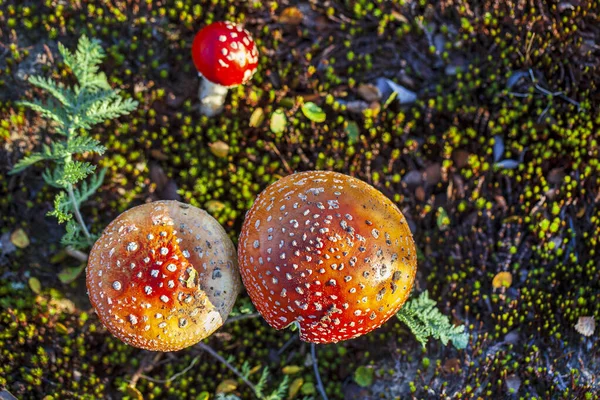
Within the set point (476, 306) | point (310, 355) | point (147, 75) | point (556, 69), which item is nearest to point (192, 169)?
point (147, 75)

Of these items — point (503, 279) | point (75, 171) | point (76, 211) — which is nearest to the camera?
point (75, 171)

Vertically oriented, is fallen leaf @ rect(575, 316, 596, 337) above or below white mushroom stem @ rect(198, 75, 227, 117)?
below

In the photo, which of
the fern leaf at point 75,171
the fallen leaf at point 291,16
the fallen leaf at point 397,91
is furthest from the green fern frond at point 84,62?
the fallen leaf at point 397,91

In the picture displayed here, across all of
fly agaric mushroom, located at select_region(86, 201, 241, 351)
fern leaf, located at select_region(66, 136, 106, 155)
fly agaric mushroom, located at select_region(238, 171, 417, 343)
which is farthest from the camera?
fern leaf, located at select_region(66, 136, 106, 155)

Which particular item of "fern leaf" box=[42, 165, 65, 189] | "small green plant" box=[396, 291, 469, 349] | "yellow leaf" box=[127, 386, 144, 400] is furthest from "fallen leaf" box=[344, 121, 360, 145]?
"yellow leaf" box=[127, 386, 144, 400]

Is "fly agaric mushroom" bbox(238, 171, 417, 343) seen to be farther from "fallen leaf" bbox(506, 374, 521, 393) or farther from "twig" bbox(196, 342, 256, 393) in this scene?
"fallen leaf" bbox(506, 374, 521, 393)

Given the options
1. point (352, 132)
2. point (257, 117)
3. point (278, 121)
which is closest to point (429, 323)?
point (352, 132)

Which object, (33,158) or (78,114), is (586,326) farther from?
(33,158)
